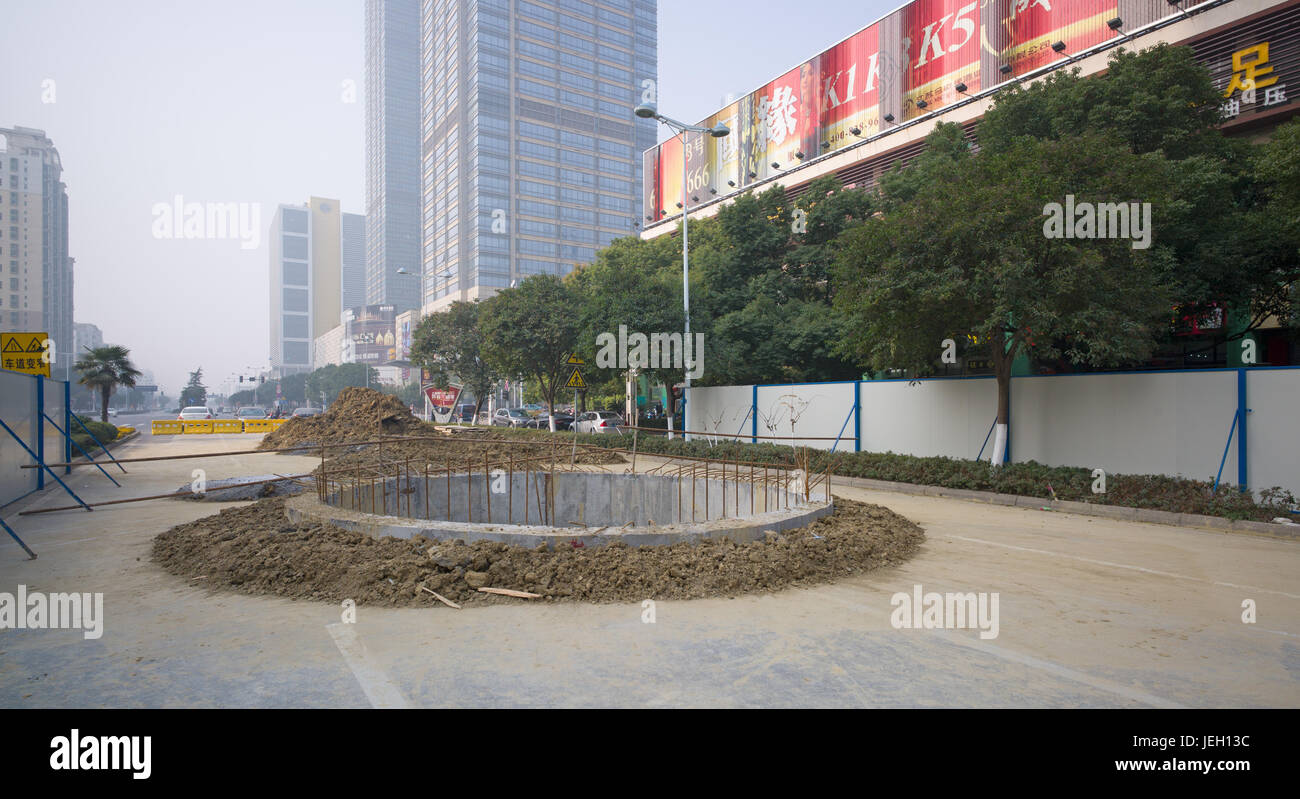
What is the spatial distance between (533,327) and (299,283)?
173 metres

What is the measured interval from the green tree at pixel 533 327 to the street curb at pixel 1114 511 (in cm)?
1618

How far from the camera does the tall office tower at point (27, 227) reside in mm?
78750

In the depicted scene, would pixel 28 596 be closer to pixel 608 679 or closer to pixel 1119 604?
pixel 608 679

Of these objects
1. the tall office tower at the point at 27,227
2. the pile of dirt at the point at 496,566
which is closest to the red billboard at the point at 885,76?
the pile of dirt at the point at 496,566

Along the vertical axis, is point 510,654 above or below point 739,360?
below

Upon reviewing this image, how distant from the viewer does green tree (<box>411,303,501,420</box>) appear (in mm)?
39344

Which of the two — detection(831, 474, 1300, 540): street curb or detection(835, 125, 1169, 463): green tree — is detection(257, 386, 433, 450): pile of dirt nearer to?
detection(835, 125, 1169, 463): green tree

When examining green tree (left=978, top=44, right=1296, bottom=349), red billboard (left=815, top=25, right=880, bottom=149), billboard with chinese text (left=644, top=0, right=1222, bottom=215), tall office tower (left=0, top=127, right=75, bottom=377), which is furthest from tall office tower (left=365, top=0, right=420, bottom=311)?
green tree (left=978, top=44, right=1296, bottom=349)

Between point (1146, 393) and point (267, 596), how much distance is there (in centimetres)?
1507

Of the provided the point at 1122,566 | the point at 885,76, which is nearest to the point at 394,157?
the point at 885,76

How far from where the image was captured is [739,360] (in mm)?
23406

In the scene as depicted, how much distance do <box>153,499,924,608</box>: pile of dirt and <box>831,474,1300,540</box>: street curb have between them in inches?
236

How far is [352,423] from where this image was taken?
26.1m
